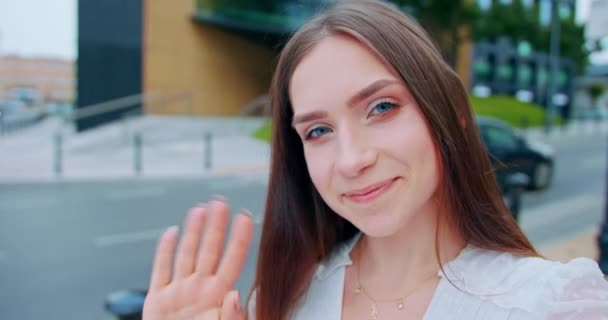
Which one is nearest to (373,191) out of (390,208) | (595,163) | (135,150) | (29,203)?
(390,208)

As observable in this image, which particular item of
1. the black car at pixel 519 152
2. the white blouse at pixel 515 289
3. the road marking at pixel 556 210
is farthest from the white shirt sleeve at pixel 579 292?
the black car at pixel 519 152

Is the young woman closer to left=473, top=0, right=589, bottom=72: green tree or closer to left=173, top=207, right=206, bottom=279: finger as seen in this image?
left=173, top=207, right=206, bottom=279: finger

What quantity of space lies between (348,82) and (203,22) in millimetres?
21352

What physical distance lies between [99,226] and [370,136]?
260 inches

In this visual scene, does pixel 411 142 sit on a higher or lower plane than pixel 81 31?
higher

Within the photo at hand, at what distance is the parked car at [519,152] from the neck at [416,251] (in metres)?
8.32

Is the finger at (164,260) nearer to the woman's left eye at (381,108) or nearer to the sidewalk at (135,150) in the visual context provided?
the woman's left eye at (381,108)

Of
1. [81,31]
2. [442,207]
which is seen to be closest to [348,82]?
[442,207]

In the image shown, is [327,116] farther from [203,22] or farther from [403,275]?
[203,22]

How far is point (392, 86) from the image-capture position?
1158mm

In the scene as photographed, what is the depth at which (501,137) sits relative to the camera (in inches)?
380

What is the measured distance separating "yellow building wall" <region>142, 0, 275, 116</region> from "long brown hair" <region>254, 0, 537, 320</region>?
747 inches

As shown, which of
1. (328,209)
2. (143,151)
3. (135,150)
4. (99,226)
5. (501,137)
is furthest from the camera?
(143,151)

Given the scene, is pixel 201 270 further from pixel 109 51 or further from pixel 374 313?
pixel 109 51
